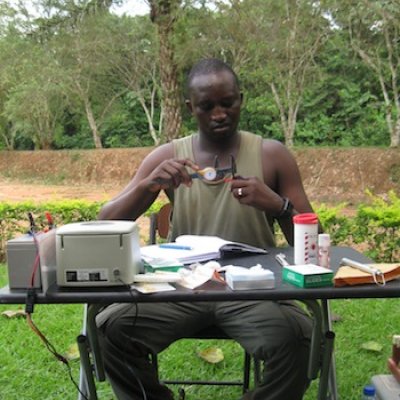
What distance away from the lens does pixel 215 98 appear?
90.4 inches

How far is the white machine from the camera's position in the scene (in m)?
1.51

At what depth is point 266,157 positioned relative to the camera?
2367 mm

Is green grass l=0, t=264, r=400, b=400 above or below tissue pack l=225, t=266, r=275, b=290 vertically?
below

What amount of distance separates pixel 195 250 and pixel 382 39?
1277cm

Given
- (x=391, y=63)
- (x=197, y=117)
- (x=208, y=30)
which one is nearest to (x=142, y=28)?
(x=208, y=30)

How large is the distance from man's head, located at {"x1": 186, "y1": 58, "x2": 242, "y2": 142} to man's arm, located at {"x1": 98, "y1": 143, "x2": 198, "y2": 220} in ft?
0.78

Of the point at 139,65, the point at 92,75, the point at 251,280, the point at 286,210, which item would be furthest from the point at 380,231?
the point at 92,75

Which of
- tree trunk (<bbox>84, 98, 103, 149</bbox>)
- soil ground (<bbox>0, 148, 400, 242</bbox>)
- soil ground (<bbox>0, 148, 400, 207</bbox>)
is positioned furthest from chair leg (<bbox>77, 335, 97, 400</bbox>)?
tree trunk (<bbox>84, 98, 103, 149</bbox>)

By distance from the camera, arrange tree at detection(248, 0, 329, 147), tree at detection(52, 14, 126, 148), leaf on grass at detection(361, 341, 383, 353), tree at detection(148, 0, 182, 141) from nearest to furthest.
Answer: leaf on grass at detection(361, 341, 383, 353) < tree at detection(148, 0, 182, 141) < tree at detection(248, 0, 329, 147) < tree at detection(52, 14, 126, 148)

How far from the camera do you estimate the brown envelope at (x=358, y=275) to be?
4.86 ft

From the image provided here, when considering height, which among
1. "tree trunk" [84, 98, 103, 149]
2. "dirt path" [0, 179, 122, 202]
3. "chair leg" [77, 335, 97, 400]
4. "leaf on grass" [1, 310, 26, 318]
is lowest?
"dirt path" [0, 179, 122, 202]

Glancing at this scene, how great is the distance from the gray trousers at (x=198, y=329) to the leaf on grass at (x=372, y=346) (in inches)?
51.8

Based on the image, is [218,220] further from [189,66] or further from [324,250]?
[189,66]

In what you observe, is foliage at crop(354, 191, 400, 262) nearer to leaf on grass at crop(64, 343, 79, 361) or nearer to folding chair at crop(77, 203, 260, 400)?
leaf on grass at crop(64, 343, 79, 361)
